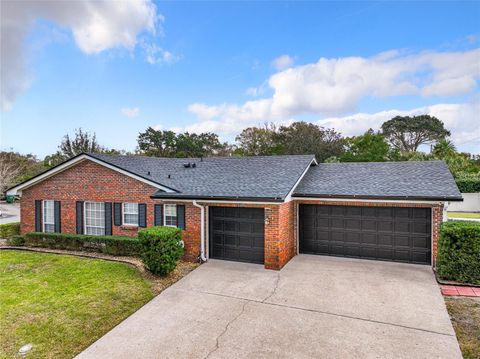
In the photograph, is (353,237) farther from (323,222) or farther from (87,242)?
(87,242)

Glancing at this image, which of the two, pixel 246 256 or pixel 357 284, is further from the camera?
pixel 246 256

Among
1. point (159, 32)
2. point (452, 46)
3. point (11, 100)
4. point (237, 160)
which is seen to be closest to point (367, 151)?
point (452, 46)

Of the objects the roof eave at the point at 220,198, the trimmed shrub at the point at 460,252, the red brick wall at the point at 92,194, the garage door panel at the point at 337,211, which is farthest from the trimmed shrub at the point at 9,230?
the trimmed shrub at the point at 460,252

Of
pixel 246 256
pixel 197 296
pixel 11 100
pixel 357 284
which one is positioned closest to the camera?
pixel 197 296

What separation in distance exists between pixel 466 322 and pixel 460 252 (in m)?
2.70

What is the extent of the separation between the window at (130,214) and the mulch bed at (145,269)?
64.1 inches

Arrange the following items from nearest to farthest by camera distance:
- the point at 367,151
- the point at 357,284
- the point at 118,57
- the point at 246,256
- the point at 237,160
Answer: the point at 357,284, the point at 246,256, the point at 237,160, the point at 118,57, the point at 367,151

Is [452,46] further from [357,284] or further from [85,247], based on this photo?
[85,247]

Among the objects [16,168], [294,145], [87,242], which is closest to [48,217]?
[87,242]

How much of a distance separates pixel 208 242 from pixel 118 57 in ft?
43.3

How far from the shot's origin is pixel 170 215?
452 inches

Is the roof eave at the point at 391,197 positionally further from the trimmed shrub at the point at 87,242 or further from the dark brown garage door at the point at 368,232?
the trimmed shrub at the point at 87,242

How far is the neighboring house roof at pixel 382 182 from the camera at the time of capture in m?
9.57

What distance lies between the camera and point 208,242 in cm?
1098
